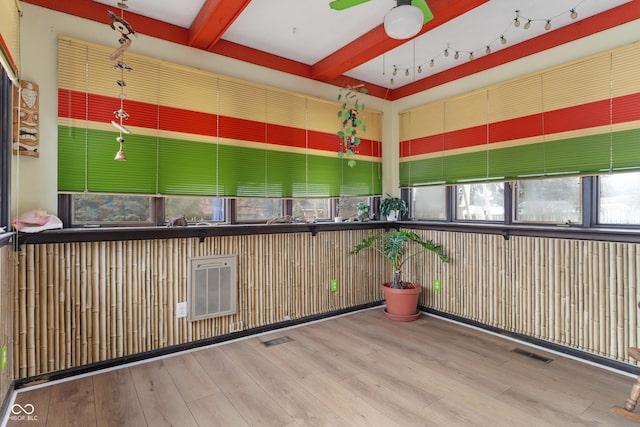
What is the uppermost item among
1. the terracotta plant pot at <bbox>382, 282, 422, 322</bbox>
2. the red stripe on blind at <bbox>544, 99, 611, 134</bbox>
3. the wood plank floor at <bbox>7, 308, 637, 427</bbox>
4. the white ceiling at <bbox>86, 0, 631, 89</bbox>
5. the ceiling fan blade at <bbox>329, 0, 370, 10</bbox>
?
the white ceiling at <bbox>86, 0, 631, 89</bbox>

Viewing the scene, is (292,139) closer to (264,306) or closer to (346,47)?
(346,47)

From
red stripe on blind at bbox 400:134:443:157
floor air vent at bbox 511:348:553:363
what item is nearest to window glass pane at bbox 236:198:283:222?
red stripe on blind at bbox 400:134:443:157

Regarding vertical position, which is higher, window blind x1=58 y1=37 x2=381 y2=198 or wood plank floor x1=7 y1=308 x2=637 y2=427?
window blind x1=58 y1=37 x2=381 y2=198

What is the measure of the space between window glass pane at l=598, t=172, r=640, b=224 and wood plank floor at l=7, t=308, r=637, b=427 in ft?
4.11

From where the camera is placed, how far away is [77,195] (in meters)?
2.76

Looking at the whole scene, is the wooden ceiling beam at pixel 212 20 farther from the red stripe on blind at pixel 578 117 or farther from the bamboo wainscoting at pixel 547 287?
the bamboo wainscoting at pixel 547 287

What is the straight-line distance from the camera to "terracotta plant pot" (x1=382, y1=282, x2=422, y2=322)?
12.7 ft

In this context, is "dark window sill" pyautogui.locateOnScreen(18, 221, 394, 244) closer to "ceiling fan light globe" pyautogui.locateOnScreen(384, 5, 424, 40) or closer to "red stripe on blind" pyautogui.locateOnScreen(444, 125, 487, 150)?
"red stripe on blind" pyautogui.locateOnScreen(444, 125, 487, 150)

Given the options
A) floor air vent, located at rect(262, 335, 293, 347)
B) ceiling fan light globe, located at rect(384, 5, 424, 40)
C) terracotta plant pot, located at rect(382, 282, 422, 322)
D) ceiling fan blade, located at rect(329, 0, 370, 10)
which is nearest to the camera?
ceiling fan light globe, located at rect(384, 5, 424, 40)

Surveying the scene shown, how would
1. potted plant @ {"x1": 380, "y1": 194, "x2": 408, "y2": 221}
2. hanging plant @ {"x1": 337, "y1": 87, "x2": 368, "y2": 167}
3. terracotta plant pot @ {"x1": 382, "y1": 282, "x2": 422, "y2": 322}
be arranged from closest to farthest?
terracotta plant pot @ {"x1": 382, "y1": 282, "x2": 422, "y2": 322}, hanging plant @ {"x1": 337, "y1": 87, "x2": 368, "y2": 167}, potted plant @ {"x1": 380, "y1": 194, "x2": 408, "y2": 221}

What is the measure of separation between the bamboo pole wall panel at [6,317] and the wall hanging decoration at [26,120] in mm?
739

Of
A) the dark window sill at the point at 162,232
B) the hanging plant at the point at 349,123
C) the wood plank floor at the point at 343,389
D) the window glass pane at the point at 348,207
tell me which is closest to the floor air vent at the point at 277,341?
the wood plank floor at the point at 343,389

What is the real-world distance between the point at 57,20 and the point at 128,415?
293 cm

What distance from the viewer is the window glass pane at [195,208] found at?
3156 millimetres
